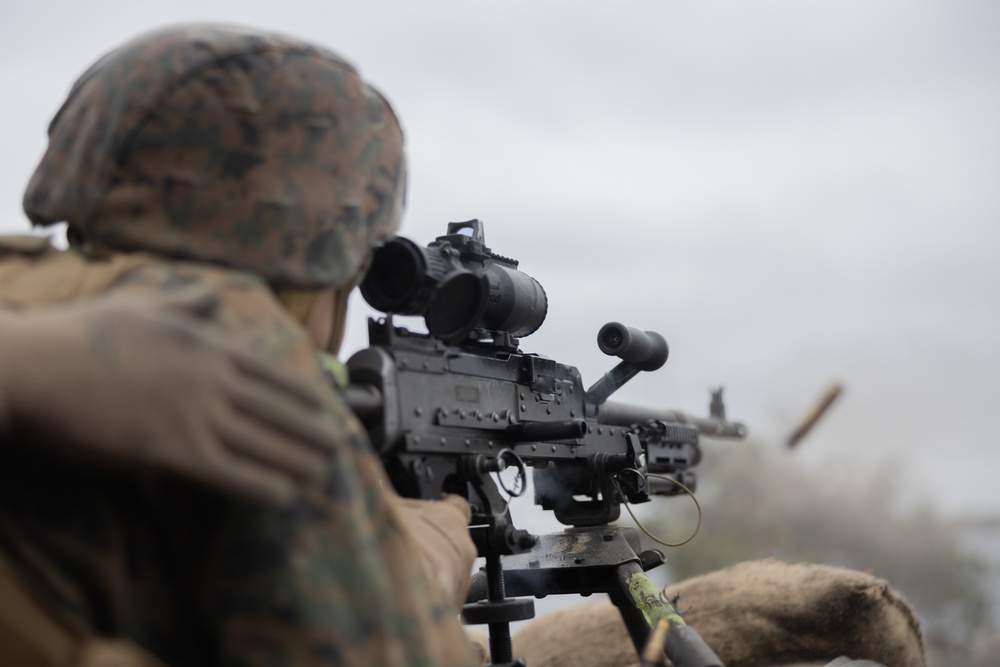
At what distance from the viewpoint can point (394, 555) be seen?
1.40 m

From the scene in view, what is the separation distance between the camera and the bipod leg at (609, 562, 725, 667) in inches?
119

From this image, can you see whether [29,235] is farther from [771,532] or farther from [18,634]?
[771,532]

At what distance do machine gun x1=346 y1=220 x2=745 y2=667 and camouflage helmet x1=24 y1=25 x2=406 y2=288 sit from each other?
3.27ft

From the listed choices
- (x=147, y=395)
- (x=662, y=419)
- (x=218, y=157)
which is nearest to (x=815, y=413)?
(x=662, y=419)

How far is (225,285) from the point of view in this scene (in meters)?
1.35

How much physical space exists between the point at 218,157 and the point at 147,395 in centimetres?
56

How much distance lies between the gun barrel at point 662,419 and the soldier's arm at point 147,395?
2918 mm

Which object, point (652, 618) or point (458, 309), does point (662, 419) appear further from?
point (458, 309)

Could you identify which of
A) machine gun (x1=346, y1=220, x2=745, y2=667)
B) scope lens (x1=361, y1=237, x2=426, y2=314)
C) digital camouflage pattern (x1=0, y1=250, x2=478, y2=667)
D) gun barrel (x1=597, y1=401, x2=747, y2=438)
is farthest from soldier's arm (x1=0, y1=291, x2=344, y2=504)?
gun barrel (x1=597, y1=401, x2=747, y2=438)

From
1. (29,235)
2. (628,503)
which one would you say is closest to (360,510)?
(29,235)

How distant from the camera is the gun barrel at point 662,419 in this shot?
4125 mm

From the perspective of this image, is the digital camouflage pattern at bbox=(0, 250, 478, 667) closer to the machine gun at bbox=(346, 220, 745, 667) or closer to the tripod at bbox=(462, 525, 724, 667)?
the machine gun at bbox=(346, 220, 745, 667)

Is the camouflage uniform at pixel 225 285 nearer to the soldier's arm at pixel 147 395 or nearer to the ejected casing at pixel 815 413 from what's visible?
the soldier's arm at pixel 147 395

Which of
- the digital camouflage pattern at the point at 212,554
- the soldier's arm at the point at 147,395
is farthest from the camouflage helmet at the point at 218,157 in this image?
the soldier's arm at the point at 147,395
